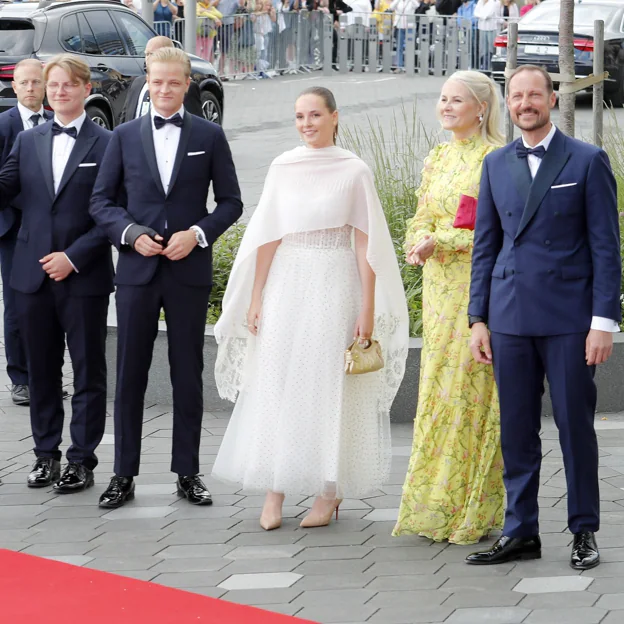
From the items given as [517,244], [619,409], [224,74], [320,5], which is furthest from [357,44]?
[517,244]

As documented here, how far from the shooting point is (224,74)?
27.2 metres

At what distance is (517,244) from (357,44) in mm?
25545

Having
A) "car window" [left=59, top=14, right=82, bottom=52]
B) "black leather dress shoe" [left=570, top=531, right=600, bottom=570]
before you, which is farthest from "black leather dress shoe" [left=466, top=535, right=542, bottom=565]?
"car window" [left=59, top=14, right=82, bottom=52]

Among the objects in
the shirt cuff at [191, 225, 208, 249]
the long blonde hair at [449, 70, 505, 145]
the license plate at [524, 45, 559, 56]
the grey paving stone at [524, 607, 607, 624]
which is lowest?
the grey paving stone at [524, 607, 607, 624]

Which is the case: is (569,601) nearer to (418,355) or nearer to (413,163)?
(418,355)

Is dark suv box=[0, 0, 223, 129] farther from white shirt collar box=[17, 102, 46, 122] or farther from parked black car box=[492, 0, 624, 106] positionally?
white shirt collar box=[17, 102, 46, 122]

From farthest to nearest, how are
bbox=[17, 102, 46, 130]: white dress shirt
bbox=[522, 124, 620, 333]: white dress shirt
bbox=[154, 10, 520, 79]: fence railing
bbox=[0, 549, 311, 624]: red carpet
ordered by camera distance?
bbox=[154, 10, 520, 79]: fence railing < bbox=[17, 102, 46, 130]: white dress shirt < bbox=[522, 124, 620, 333]: white dress shirt < bbox=[0, 549, 311, 624]: red carpet

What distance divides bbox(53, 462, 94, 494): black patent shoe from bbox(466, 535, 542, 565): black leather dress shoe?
1.98 meters

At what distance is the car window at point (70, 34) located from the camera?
15.6 m

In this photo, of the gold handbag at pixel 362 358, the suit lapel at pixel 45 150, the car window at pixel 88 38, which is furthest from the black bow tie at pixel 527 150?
the car window at pixel 88 38

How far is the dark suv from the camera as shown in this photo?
15172mm

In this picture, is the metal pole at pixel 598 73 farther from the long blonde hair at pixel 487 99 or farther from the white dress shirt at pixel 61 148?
the white dress shirt at pixel 61 148

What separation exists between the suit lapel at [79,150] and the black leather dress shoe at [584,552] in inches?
111

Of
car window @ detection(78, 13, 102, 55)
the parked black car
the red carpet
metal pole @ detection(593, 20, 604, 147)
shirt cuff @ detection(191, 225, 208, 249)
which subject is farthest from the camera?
the parked black car
